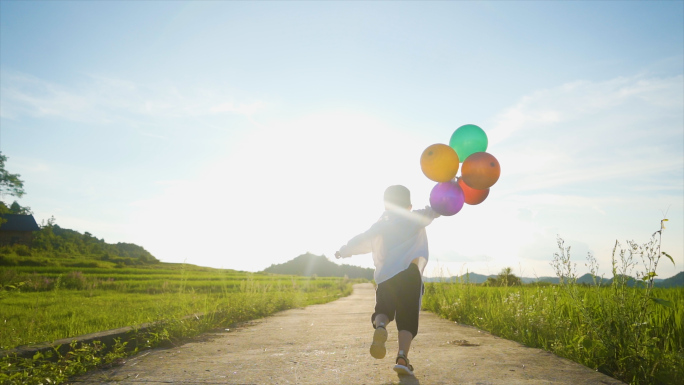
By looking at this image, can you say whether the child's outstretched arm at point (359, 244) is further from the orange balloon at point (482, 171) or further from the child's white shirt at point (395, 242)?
the orange balloon at point (482, 171)

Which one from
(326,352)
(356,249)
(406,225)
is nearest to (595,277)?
(406,225)

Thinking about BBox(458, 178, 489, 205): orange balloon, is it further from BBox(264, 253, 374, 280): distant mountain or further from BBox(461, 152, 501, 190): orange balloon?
BBox(264, 253, 374, 280): distant mountain

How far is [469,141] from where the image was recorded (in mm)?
4496

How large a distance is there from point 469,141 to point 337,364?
272 centimetres

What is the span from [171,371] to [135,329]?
1585 mm

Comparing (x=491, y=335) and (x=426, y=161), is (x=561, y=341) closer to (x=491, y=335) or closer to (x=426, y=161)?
(x=491, y=335)

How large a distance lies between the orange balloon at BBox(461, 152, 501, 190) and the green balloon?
337 mm

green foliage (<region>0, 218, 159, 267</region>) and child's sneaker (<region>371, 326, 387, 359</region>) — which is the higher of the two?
green foliage (<region>0, 218, 159, 267</region>)

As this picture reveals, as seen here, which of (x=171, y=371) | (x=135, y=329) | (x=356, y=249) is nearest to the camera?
(x=171, y=371)

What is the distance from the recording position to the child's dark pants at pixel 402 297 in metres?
3.78

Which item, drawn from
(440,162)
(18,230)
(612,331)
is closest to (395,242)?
(440,162)

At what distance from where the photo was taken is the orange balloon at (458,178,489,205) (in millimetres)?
4391

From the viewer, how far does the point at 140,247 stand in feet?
280

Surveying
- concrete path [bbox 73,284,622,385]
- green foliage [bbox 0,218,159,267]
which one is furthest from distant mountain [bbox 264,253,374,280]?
concrete path [bbox 73,284,622,385]
